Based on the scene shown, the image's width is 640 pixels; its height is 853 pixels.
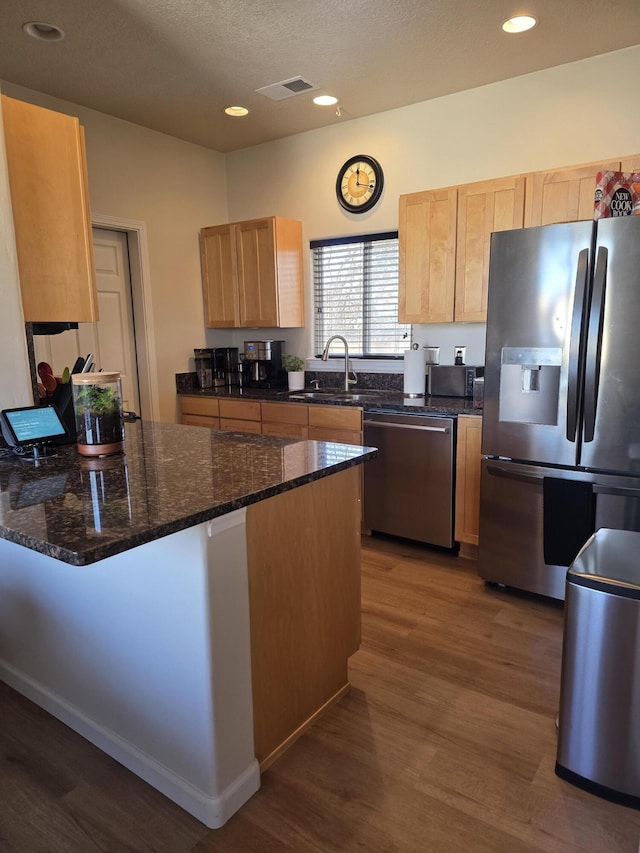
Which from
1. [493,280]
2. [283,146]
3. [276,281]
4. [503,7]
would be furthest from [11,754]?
[283,146]

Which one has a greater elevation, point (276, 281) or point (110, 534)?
point (276, 281)

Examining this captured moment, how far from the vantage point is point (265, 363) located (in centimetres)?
452

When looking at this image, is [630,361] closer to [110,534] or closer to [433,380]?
[433,380]

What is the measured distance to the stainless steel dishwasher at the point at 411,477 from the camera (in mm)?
3180

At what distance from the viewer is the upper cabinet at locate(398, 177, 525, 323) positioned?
3.09 m

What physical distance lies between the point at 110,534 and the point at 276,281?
131 inches

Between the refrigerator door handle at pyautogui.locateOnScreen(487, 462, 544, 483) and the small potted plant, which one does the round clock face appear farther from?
the refrigerator door handle at pyautogui.locateOnScreen(487, 462, 544, 483)

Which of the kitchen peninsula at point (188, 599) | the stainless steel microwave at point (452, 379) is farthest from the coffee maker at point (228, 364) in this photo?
the kitchen peninsula at point (188, 599)

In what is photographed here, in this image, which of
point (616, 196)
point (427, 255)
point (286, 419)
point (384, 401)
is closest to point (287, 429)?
point (286, 419)

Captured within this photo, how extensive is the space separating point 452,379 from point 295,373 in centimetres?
128

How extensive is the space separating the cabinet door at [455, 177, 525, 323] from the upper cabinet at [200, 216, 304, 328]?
4.84 feet

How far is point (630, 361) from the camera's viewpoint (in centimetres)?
230

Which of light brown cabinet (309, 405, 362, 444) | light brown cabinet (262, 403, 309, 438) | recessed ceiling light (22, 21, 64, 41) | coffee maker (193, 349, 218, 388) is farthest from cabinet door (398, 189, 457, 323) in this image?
recessed ceiling light (22, 21, 64, 41)

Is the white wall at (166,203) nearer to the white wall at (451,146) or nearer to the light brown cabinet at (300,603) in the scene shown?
the white wall at (451,146)
